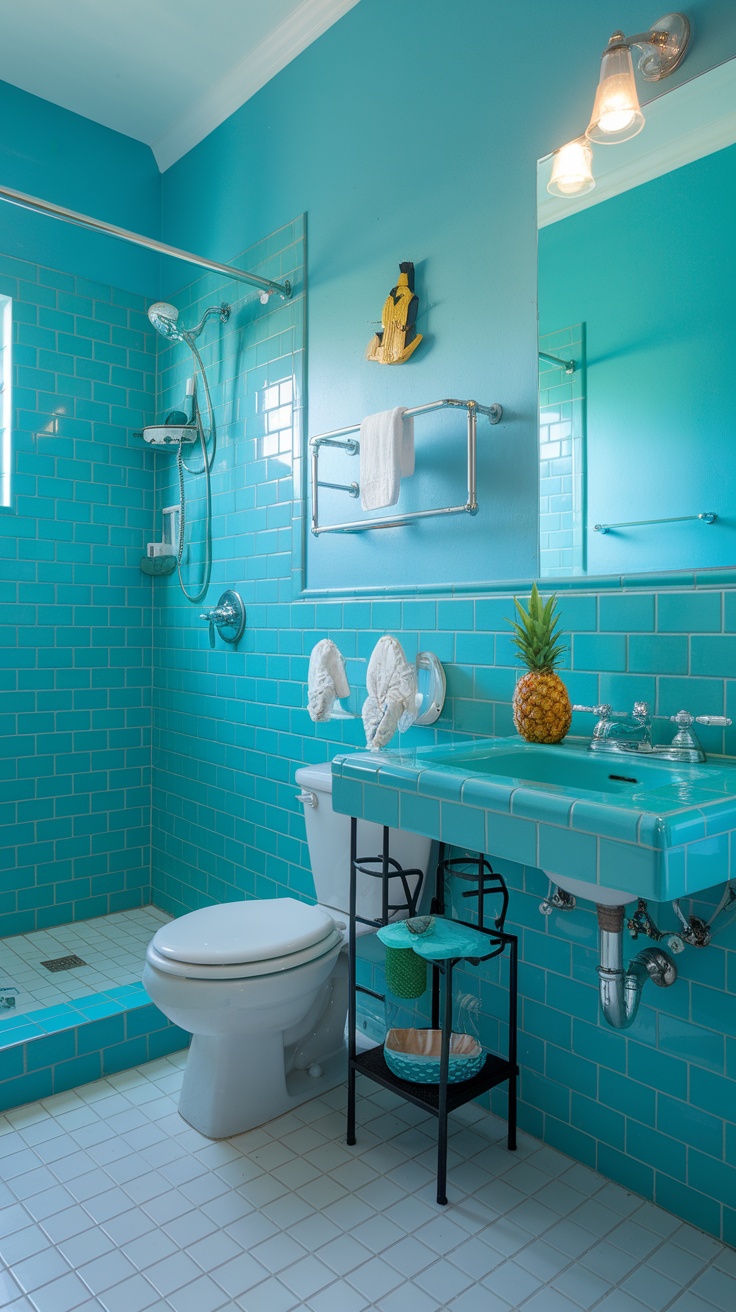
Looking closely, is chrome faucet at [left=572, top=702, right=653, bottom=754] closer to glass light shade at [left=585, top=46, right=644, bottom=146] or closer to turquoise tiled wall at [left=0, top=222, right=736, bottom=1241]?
turquoise tiled wall at [left=0, top=222, right=736, bottom=1241]

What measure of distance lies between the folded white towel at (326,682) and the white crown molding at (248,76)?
6.37ft

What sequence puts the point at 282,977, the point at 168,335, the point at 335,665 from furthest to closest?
the point at 168,335
the point at 335,665
the point at 282,977

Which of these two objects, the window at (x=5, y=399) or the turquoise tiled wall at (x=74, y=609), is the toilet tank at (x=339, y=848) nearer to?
the turquoise tiled wall at (x=74, y=609)

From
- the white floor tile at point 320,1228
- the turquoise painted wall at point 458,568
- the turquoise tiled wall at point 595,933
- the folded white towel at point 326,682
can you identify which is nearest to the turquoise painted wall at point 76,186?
the turquoise painted wall at point 458,568

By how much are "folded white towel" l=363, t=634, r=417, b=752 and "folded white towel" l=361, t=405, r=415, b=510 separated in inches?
16.5

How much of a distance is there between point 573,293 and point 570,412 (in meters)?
0.27

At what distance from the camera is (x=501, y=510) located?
2029 millimetres

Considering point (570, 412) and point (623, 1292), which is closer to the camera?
point (623, 1292)

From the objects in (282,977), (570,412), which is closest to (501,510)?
(570,412)

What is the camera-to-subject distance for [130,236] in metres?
2.51

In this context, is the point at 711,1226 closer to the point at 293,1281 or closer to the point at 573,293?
the point at 293,1281

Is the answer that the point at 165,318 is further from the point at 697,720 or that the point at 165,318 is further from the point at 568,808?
the point at 568,808

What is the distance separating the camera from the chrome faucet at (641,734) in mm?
1562

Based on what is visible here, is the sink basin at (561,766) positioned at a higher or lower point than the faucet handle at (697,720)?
lower
